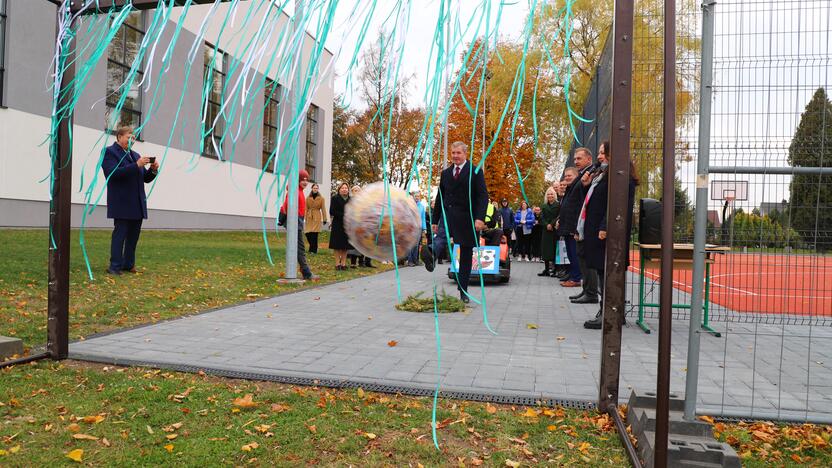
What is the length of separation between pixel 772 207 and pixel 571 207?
499 cm

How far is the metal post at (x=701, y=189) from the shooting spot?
3018 millimetres

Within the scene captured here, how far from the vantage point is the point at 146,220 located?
70.5 ft

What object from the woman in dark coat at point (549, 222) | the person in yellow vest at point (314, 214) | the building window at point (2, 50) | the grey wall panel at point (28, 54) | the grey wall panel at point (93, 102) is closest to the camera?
the woman in dark coat at point (549, 222)

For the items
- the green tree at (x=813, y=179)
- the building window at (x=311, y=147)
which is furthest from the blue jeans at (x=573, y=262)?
the building window at (x=311, y=147)

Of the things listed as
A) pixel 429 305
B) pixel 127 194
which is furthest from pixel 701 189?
pixel 127 194

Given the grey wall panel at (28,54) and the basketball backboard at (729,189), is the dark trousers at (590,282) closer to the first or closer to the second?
the basketball backboard at (729,189)

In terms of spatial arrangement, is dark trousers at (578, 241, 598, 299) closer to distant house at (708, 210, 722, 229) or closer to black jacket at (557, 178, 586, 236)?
black jacket at (557, 178, 586, 236)

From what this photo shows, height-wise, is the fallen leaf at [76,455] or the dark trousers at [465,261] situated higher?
the dark trousers at [465,261]

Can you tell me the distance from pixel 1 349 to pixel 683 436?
185 inches

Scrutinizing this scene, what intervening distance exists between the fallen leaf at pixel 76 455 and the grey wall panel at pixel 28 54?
53.6 ft

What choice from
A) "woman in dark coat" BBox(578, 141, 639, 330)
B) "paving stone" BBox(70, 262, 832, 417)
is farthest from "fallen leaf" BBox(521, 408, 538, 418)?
"woman in dark coat" BBox(578, 141, 639, 330)

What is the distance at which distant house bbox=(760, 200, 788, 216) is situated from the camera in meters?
3.44

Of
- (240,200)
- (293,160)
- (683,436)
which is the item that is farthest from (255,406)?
(240,200)

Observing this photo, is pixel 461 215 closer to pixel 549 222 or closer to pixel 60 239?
pixel 60 239
